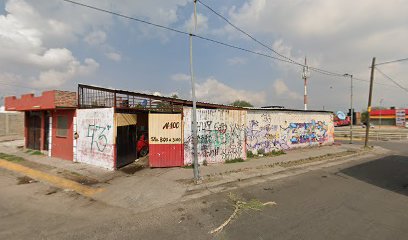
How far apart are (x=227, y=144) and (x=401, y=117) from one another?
66.8m

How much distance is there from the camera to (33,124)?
17438 millimetres

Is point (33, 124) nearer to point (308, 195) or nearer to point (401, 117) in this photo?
point (308, 195)

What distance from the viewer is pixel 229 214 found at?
660 cm

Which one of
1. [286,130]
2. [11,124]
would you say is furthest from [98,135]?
[11,124]

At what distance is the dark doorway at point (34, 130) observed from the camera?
16.9 metres

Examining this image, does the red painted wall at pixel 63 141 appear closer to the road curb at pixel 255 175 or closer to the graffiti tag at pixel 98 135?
the graffiti tag at pixel 98 135

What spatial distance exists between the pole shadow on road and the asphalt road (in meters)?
0.16

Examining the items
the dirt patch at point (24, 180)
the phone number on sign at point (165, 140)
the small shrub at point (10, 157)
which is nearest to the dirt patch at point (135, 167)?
the phone number on sign at point (165, 140)

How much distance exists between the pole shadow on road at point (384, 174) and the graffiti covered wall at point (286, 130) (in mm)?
5425

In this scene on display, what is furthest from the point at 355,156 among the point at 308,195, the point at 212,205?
the point at 212,205

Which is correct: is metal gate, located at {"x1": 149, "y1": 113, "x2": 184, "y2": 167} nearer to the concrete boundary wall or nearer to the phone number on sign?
the phone number on sign

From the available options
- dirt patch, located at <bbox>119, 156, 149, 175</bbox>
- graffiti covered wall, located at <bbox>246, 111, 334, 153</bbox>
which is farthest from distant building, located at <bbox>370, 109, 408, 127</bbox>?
dirt patch, located at <bbox>119, 156, 149, 175</bbox>

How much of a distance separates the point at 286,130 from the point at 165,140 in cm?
1074

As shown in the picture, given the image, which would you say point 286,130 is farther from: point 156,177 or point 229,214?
point 229,214
